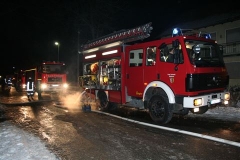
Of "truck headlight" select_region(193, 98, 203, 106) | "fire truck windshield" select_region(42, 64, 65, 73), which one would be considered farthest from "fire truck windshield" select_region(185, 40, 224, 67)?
"fire truck windshield" select_region(42, 64, 65, 73)

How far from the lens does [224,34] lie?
70.4ft

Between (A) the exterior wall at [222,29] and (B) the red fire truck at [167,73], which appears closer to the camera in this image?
(B) the red fire truck at [167,73]

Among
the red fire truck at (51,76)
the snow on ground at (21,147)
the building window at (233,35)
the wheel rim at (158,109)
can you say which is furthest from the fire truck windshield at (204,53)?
the red fire truck at (51,76)

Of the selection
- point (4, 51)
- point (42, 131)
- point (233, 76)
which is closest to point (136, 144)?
point (42, 131)

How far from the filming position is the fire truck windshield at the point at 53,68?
19.9 metres

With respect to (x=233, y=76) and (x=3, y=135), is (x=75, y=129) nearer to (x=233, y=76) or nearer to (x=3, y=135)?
(x=3, y=135)

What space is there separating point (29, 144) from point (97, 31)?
24718 millimetres

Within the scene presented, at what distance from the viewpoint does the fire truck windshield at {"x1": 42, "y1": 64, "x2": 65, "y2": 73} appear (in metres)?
19.9

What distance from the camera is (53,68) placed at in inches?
795

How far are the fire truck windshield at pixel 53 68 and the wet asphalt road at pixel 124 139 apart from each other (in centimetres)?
1175

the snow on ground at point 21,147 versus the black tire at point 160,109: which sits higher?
the black tire at point 160,109

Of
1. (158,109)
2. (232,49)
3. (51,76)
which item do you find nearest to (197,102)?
(158,109)

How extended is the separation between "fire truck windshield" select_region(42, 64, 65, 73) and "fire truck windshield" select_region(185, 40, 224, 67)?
48.9 ft

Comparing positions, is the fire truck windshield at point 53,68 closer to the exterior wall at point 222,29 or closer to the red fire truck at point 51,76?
the red fire truck at point 51,76
